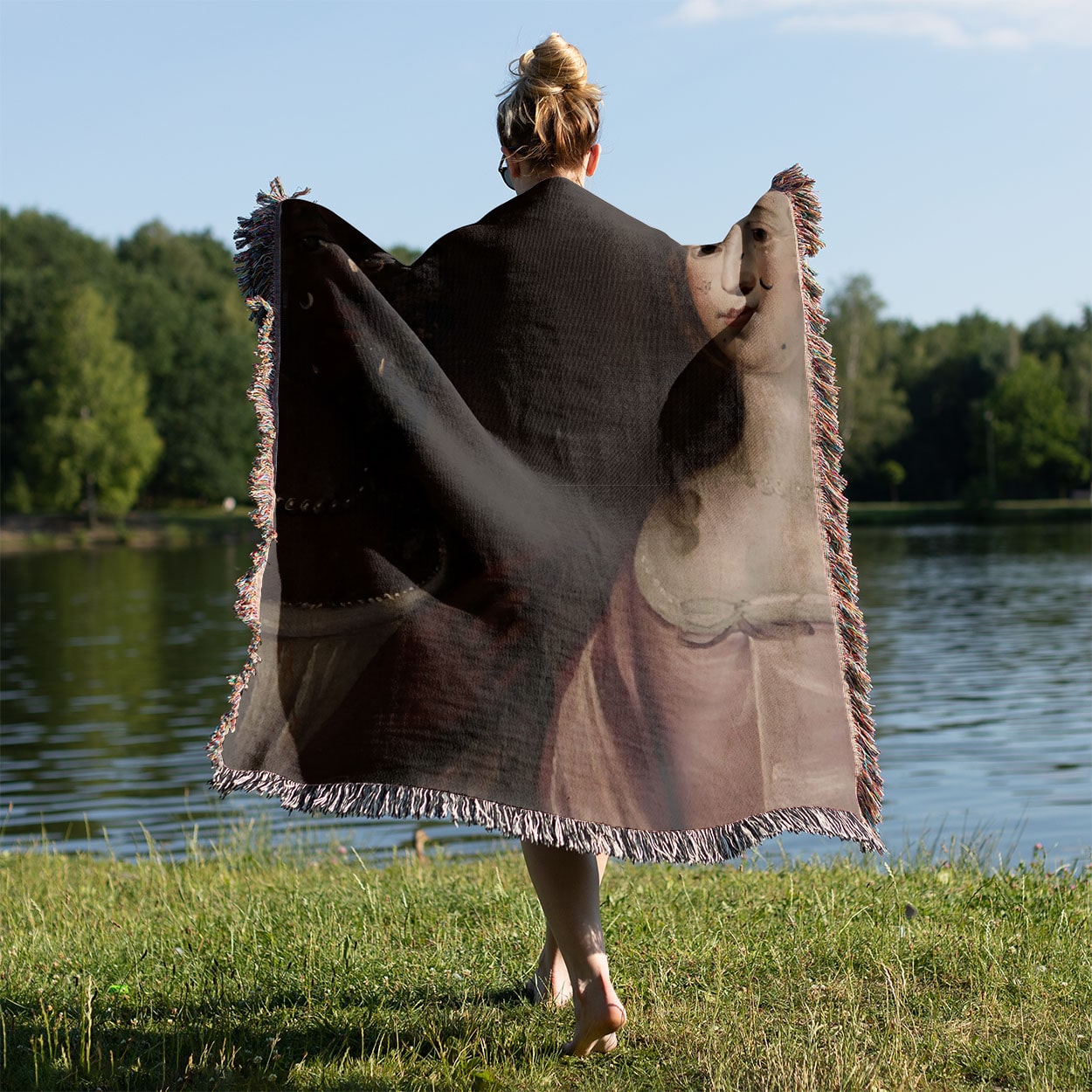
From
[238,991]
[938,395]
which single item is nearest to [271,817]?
[238,991]

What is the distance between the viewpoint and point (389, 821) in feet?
28.8

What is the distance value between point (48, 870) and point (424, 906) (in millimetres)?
2909

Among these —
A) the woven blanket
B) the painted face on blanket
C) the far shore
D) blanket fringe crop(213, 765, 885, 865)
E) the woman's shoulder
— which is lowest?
the far shore

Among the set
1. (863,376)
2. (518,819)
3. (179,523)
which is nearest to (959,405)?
(863,376)

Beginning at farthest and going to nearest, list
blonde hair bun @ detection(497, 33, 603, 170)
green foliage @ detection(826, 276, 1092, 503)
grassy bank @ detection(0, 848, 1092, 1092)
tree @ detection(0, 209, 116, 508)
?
1. green foliage @ detection(826, 276, 1092, 503)
2. tree @ detection(0, 209, 116, 508)
3. blonde hair bun @ detection(497, 33, 603, 170)
4. grassy bank @ detection(0, 848, 1092, 1092)

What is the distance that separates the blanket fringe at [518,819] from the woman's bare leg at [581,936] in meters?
0.08

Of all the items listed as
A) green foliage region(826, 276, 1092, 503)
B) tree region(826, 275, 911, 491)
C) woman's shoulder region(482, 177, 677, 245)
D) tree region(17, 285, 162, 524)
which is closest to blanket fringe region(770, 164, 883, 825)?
woman's shoulder region(482, 177, 677, 245)

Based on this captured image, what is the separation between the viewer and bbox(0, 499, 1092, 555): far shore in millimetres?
50094

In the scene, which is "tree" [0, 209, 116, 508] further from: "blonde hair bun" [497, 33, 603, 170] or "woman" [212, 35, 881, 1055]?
"blonde hair bun" [497, 33, 603, 170]

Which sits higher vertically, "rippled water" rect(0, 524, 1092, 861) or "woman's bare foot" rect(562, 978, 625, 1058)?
"woman's bare foot" rect(562, 978, 625, 1058)

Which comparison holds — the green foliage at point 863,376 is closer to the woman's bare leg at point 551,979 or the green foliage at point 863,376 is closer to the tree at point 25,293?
the tree at point 25,293

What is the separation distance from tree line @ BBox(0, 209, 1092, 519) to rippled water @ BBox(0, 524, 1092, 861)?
69.2 feet

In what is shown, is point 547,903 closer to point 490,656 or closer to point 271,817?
point 490,656

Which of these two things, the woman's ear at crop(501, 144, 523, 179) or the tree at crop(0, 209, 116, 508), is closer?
the woman's ear at crop(501, 144, 523, 179)
